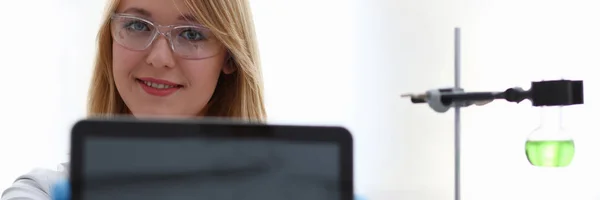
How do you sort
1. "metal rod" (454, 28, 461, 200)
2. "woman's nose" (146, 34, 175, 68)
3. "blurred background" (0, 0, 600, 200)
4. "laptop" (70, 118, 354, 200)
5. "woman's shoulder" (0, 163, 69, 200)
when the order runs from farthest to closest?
"blurred background" (0, 0, 600, 200), "woman's nose" (146, 34, 175, 68), "woman's shoulder" (0, 163, 69, 200), "metal rod" (454, 28, 461, 200), "laptop" (70, 118, 354, 200)

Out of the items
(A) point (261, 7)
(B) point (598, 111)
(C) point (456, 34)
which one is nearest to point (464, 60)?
(B) point (598, 111)

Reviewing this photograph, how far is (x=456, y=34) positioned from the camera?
78 centimetres

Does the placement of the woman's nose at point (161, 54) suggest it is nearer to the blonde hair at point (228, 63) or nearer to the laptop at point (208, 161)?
the blonde hair at point (228, 63)

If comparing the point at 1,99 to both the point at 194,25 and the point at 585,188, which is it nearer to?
the point at 194,25

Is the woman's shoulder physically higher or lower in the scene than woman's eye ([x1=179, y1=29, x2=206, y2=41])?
lower

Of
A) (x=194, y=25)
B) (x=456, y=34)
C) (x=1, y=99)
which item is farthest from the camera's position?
(x=1, y=99)

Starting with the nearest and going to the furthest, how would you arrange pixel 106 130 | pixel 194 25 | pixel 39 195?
pixel 106 130 → pixel 39 195 → pixel 194 25

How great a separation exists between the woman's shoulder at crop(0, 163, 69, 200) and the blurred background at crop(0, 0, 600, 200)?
3.69 ft

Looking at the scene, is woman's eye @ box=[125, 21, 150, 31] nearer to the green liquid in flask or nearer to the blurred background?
the green liquid in flask

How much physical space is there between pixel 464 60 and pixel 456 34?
1.50m

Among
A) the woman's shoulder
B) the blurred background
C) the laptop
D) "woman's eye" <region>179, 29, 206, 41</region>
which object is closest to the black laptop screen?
the laptop

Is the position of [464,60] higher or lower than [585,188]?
higher

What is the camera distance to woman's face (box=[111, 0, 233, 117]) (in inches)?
42.0

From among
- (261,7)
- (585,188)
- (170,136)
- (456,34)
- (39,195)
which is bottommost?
(585,188)
